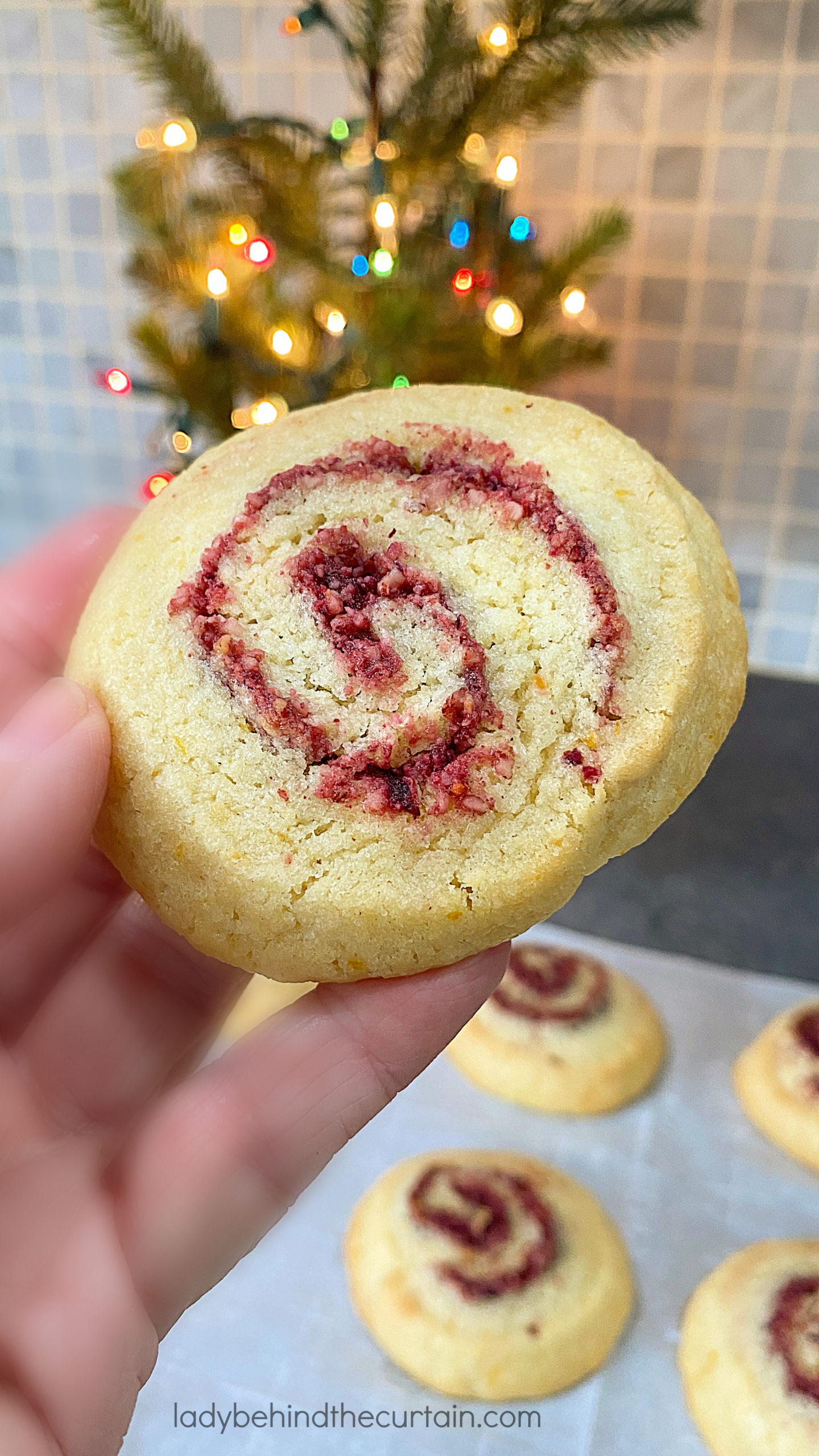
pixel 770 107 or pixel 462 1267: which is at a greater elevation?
pixel 770 107

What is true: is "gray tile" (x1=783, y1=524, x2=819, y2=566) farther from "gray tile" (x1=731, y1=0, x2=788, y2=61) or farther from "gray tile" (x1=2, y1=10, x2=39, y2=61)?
"gray tile" (x1=2, y1=10, x2=39, y2=61)

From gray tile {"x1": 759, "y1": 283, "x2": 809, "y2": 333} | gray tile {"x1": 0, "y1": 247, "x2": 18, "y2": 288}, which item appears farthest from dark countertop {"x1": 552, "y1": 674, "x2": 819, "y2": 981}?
gray tile {"x1": 0, "y1": 247, "x2": 18, "y2": 288}

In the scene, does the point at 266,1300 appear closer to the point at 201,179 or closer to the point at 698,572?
the point at 698,572

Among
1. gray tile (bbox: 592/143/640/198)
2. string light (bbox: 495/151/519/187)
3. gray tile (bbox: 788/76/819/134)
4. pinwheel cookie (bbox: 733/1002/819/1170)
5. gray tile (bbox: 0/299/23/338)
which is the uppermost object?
gray tile (bbox: 788/76/819/134)

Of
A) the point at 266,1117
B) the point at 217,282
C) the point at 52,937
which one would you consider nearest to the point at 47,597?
the point at 52,937

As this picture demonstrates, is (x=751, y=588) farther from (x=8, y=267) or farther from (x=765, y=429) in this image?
(x=8, y=267)

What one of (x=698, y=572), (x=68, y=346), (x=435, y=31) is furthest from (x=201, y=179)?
(x=698, y=572)

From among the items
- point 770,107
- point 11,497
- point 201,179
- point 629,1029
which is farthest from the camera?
point 11,497
